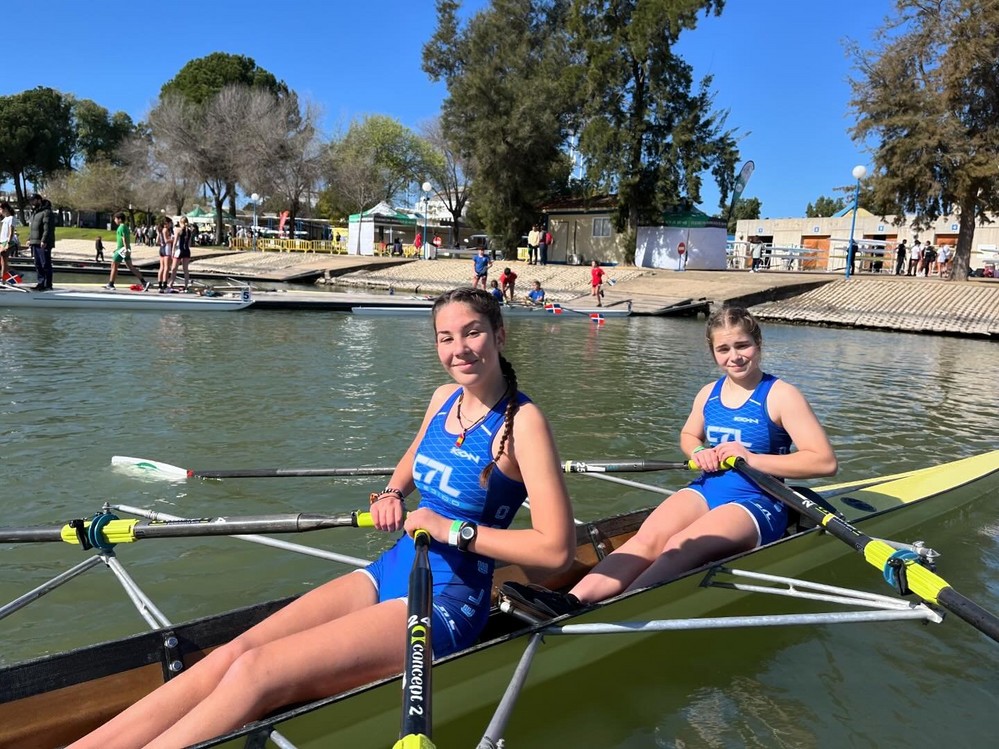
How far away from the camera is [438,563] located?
288cm

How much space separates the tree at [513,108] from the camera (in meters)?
40.2

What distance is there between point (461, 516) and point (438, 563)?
199mm

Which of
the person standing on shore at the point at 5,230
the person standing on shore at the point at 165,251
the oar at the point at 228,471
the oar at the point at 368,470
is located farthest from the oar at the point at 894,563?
the person standing on shore at the point at 165,251

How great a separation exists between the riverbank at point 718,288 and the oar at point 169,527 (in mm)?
22685

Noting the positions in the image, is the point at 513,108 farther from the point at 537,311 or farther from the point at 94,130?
the point at 94,130

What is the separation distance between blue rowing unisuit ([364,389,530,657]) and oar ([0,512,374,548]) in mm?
688

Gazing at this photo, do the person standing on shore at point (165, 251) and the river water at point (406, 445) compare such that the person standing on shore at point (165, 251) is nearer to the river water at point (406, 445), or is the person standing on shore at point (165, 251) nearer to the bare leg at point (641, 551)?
the river water at point (406, 445)

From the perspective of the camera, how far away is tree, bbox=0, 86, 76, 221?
68125 millimetres

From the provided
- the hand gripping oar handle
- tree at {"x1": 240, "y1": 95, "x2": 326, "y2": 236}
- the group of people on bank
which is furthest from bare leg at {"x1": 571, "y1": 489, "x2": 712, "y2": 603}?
tree at {"x1": 240, "y1": 95, "x2": 326, "y2": 236}

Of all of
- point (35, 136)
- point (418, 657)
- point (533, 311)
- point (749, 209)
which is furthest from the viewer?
point (749, 209)

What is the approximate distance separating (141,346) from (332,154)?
4365 centimetres

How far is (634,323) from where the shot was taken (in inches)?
944

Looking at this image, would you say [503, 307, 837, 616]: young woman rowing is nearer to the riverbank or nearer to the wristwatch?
the wristwatch

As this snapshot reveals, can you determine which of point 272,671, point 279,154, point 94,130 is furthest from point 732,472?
point 94,130
